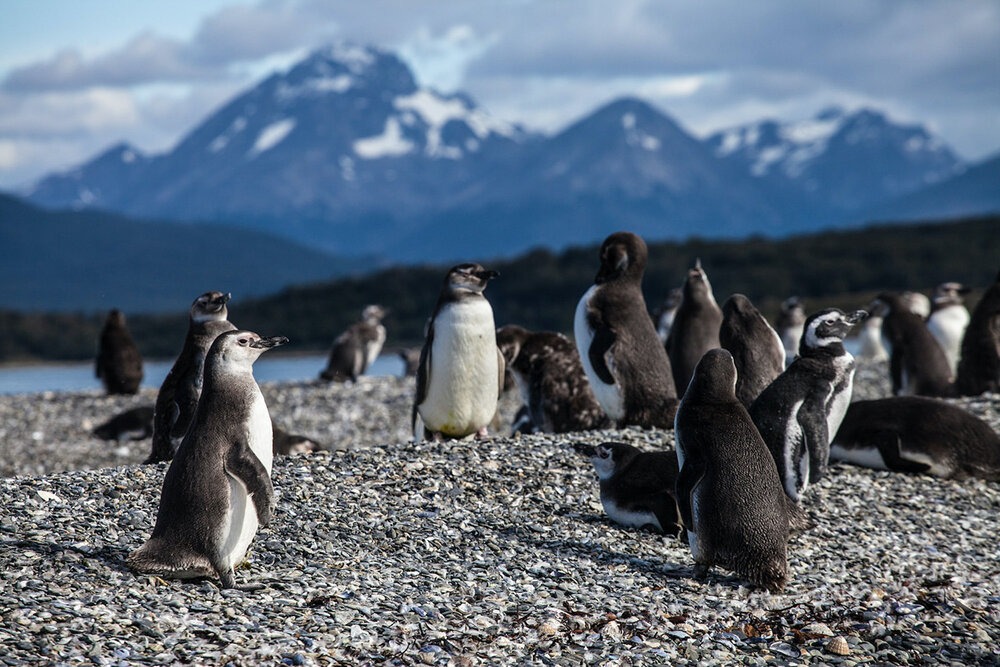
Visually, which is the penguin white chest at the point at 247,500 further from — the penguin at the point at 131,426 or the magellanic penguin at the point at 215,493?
the penguin at the point at 131,426

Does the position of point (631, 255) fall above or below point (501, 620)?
above

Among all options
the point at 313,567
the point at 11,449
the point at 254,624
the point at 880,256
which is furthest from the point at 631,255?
the point at 880,256

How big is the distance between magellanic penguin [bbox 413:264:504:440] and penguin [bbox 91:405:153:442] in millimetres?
6206

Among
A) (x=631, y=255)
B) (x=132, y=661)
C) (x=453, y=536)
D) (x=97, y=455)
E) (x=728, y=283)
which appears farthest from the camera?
(x=728, y=283)

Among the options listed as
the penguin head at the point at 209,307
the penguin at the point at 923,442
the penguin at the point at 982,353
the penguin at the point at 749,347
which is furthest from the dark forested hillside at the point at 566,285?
the penguin head at the point at 209,307

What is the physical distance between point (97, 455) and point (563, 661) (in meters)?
10.3

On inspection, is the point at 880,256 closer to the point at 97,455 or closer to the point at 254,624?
the point at 97,455

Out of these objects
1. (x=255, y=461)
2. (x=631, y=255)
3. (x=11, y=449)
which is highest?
(x=631, y=255)

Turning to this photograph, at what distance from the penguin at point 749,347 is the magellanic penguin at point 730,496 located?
8.16 feet

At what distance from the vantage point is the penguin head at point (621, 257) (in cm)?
974

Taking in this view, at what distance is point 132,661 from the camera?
15.6ft

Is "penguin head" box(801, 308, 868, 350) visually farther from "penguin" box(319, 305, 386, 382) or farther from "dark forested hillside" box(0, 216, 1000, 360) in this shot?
"dark forested hillside" box(0, 216, 1000, 360)

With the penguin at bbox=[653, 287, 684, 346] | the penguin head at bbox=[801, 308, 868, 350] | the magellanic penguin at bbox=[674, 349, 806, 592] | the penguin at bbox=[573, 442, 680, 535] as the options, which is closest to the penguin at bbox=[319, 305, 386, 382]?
the penguin at bbox=[653, 287, 684, 346]

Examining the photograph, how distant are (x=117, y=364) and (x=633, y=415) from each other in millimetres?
11262
